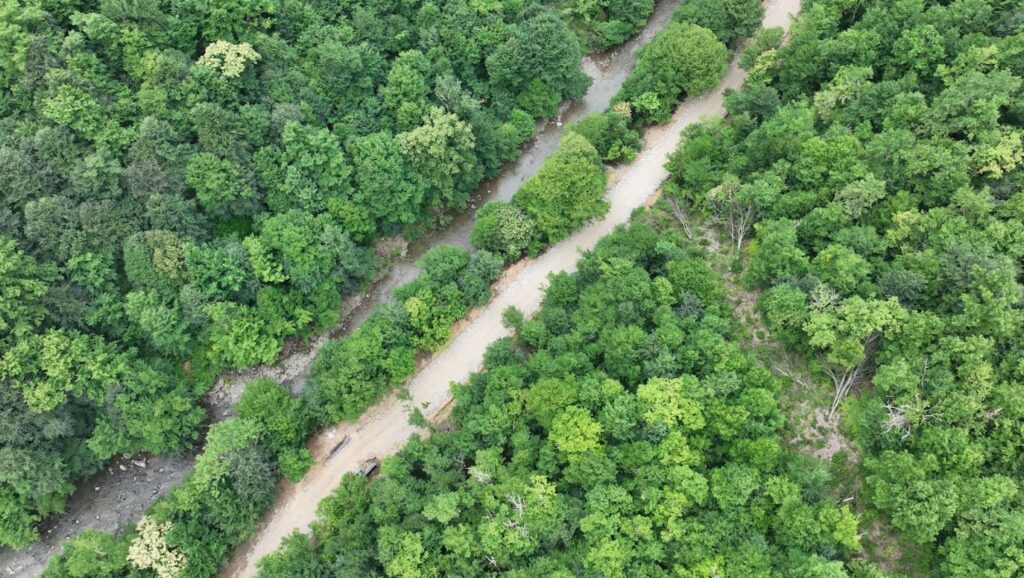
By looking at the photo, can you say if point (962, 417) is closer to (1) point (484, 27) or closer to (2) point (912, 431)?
(2) point (912, 431)

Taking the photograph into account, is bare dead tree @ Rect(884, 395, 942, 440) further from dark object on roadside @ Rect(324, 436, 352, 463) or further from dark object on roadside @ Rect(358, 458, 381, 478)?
dark object on roadside @ Rect(324, 436, 352, 463)

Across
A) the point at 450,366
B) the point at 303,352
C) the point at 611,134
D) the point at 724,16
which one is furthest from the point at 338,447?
the point at 724,16

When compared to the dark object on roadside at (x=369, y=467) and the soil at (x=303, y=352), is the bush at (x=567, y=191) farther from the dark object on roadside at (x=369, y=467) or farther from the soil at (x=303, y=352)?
the dark object on roadside at (x=369, y=467)

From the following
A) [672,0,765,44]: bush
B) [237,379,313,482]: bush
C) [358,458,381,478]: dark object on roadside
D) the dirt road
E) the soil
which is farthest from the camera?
[672,0,765,44]: bush

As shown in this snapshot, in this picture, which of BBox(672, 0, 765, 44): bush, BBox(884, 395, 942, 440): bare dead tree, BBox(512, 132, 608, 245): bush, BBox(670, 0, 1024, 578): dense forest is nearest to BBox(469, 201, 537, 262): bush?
BBox(512, 132, 608, 245): bush

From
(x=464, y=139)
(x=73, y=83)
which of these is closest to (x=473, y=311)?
Result: (x=464, y=139)
